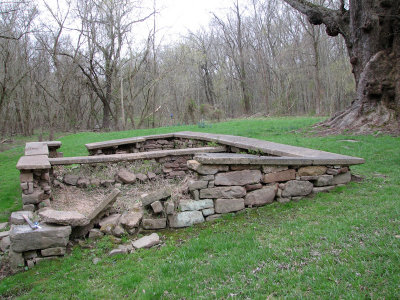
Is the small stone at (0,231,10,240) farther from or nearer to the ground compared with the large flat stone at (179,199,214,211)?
nearer to the ground

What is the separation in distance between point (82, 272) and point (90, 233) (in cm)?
78

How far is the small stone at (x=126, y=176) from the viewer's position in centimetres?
609

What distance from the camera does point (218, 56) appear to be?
29.7 metres

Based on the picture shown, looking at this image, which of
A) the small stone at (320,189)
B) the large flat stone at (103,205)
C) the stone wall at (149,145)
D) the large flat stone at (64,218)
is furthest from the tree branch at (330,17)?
the large flat stone at (64,218)

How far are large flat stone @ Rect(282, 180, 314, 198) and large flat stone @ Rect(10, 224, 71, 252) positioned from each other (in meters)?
2.89

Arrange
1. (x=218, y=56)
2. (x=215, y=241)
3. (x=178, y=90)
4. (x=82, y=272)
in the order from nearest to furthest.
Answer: (x=82, y=272)
(x=215, y=241)
(x=178, y=90)
(x=218, y=56)

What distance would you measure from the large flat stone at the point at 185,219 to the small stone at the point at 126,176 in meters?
2.25

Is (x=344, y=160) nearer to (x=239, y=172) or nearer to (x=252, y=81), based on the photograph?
(x=239, y=172)

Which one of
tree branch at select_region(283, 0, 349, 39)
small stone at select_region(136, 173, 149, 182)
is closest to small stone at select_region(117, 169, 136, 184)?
small stone at select_region(136, 173, 149, 182)

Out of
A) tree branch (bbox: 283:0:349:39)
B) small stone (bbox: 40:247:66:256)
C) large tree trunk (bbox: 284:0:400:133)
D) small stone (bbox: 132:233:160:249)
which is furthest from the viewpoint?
tree branch (bbox: 283:0:349:39)

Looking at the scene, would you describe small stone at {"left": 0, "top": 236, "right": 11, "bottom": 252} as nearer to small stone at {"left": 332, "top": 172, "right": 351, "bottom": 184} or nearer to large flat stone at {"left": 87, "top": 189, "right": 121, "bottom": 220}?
large flat stone at {"left": 87, "top": 189, "right": 121, "bottom": 220}

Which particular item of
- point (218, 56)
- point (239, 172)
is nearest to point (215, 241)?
point (239, 172)

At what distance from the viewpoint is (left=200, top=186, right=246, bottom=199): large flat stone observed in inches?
164

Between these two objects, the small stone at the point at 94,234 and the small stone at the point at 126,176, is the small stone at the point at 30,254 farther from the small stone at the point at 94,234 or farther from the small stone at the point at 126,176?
the small stone at the point at 126,176
